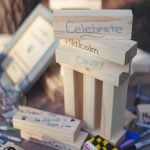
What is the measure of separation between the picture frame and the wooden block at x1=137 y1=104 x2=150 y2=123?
0.30m

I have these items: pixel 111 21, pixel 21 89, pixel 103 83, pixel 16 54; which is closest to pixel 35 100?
pixel 21 89

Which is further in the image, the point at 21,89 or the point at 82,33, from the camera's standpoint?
the point at 21,89

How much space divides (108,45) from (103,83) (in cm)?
11

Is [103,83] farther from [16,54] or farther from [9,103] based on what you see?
[16,54]

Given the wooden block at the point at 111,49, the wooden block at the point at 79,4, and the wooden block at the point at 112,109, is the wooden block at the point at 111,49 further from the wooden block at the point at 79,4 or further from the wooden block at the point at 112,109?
the wooden block at the point at 79,4

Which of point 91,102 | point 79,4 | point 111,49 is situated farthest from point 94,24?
point 79,4

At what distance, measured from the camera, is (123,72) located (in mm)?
857

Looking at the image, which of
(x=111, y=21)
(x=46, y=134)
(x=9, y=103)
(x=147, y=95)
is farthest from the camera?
(x=147, y=95)

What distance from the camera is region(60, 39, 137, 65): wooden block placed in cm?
82

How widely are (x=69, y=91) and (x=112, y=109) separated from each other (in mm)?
126

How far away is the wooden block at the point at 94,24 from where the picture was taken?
2.71 feet

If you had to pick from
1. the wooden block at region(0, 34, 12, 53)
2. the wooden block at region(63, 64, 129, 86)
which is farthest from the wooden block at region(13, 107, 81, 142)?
the wooden block at region(0, 34, 12, 53)

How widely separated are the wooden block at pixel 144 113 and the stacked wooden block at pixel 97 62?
75mm

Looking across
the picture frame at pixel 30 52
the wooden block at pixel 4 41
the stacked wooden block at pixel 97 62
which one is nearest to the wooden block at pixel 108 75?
the stacked wooden block at pixel 97 62
